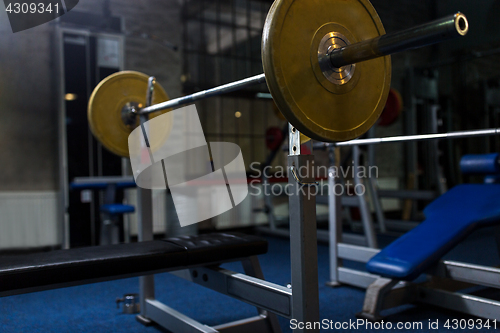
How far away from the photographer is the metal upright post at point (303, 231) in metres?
1.30

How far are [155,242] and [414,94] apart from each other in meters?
6.17

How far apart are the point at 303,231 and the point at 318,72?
19.0 inches

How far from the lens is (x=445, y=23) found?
88cm

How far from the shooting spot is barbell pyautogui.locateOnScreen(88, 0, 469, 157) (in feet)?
3.35

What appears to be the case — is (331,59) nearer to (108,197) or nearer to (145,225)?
(145,225)

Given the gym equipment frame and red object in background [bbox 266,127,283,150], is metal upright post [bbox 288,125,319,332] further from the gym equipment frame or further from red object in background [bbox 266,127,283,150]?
red object in background [bbox 266,127,283,150]

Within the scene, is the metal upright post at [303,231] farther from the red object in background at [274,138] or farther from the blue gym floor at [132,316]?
the red object in background at [274,138]

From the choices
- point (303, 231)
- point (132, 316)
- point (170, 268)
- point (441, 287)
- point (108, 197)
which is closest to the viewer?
point (303, 231)

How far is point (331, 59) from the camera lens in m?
1.12

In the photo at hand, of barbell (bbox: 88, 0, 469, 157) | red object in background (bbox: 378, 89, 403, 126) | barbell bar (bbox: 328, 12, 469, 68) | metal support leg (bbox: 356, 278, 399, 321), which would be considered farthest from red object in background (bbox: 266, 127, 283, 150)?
barbell bar (bbox: 328, 12, 469, 68)

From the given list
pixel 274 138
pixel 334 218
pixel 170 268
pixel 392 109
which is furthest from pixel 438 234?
pixel 274 138

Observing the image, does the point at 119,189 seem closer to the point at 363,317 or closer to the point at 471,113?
the point at 363,317

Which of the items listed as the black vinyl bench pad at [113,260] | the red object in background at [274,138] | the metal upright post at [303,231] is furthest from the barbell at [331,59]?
the red object in background at [274,138]

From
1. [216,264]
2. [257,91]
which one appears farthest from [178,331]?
[257,91]
